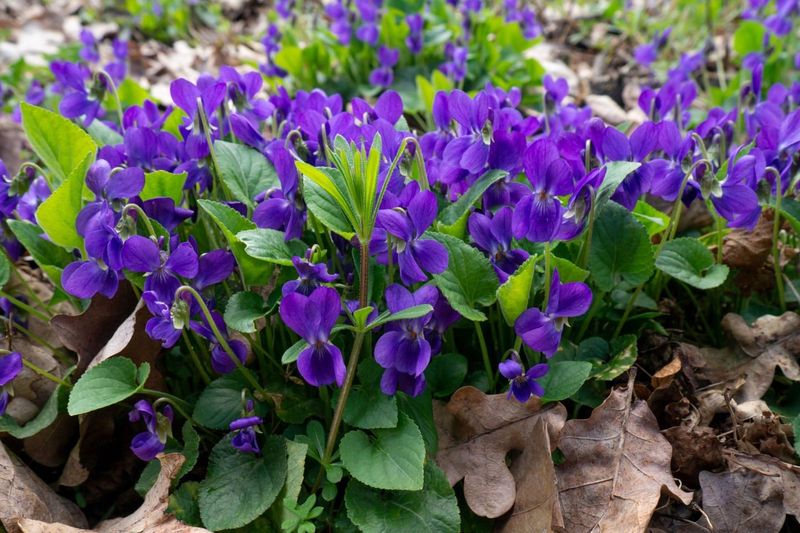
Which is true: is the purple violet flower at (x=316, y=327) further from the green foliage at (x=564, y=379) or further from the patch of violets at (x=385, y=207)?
the green foliage at (x=564, y=379)

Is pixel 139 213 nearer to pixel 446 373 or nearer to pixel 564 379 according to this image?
pixel 446 373

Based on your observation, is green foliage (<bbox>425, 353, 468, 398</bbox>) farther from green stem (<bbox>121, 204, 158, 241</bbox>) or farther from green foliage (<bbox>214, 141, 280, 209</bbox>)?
green stem (<bbox>121, 204, 158, 241</bbox>)

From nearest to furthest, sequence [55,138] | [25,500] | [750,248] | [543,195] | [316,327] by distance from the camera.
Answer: [316,327], [543,195], [25,500], [55,138], [750,248]

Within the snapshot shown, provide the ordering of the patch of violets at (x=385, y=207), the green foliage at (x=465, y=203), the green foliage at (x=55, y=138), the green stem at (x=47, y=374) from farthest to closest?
the green foliage at (x=55, y=138)
the green stem at (x=47, y=374)
the green foliage at (x=465, y=203)
the patch of violets at (x=385, y=207)

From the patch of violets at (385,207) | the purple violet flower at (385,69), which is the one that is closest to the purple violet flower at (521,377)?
the patch of violets at (385,207)

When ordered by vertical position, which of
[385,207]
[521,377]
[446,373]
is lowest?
[446,373]

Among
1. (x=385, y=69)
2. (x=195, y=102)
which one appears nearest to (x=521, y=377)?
(x=195, y=102)

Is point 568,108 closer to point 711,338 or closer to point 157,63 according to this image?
point 711,338
